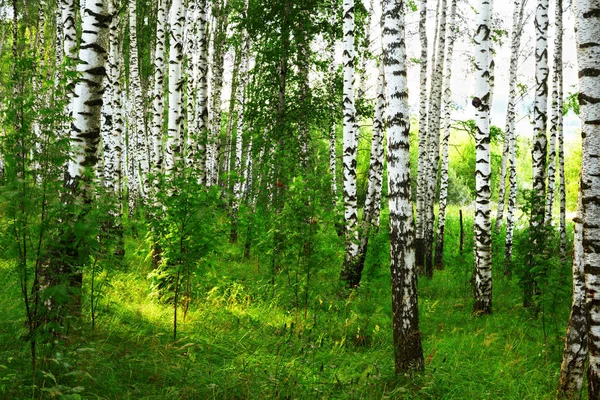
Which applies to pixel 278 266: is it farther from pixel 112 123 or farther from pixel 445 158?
pixel 445 158

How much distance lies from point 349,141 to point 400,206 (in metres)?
4.59

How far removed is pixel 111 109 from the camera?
11.5 metres

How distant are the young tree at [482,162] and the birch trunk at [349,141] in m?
2.28

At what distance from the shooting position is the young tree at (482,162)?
7.41 m

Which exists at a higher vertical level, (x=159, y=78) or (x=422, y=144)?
(x=159, y=78)

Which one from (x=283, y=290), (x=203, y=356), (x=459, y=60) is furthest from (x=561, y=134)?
(x=203, y=356)

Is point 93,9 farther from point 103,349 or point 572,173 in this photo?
point 572,173

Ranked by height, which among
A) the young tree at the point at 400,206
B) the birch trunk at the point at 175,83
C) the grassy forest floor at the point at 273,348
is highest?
the birch trunk at the point at 175,83

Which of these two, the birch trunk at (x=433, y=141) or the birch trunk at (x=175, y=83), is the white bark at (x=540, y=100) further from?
the birch trunk at (x=175, y=83)

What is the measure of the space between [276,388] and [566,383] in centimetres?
285

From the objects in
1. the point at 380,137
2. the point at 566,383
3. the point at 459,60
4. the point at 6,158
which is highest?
the point at 459,60

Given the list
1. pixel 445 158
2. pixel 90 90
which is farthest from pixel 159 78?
pixel 445 158

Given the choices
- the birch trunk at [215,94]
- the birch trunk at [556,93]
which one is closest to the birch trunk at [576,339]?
the birch trunk at [556,93]

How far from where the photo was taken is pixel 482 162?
7.71 meters
